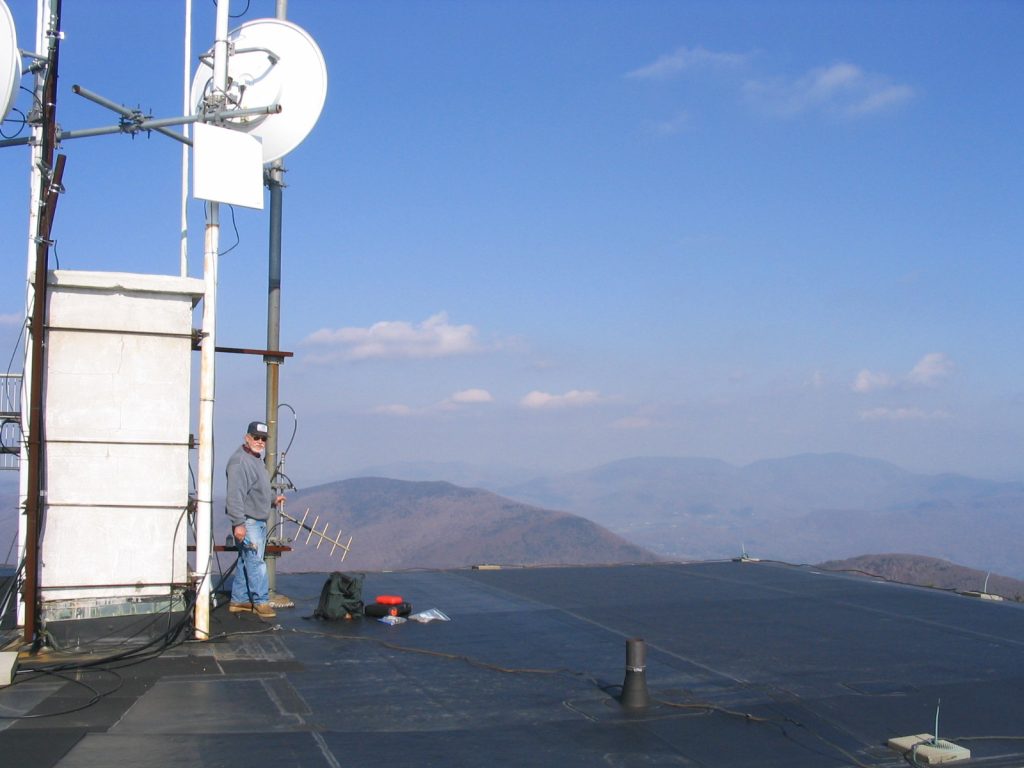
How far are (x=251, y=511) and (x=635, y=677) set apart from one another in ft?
16.7

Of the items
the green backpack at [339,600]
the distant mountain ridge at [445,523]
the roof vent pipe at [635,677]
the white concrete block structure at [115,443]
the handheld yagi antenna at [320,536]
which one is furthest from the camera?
the distant mountain ridge at [445,523]

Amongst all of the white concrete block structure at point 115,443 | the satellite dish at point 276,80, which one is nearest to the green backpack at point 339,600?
the white concrete block structure at point 115,443

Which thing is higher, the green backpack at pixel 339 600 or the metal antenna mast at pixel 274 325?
the metal antenna mast at pixel 274 325

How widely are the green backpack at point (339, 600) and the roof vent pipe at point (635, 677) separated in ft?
14.2

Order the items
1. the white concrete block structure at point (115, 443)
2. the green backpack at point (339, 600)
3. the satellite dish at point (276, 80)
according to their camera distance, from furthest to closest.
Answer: the green backpack at point (339, 600) → the satellite dish at point (276, 80) → the white concrete block structure at point (115, 443)

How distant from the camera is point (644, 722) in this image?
6.21 metres

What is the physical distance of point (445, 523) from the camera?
69.0 meters

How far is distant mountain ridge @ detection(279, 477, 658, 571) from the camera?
51.2m

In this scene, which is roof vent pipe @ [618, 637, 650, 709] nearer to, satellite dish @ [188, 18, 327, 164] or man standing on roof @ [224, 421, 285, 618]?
man standing on roof @ [224, 421, 285, 618]

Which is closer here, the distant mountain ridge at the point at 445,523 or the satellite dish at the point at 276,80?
the satellite dish at the point at 276,80

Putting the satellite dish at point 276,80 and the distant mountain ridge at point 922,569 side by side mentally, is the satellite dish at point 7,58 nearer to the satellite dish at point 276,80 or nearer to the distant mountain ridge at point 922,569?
the satellite dish at point 276,80

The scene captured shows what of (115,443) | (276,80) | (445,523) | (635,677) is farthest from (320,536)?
(445,523)

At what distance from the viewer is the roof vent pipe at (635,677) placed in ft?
21.2

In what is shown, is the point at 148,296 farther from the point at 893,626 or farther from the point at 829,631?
the point at 893,626
